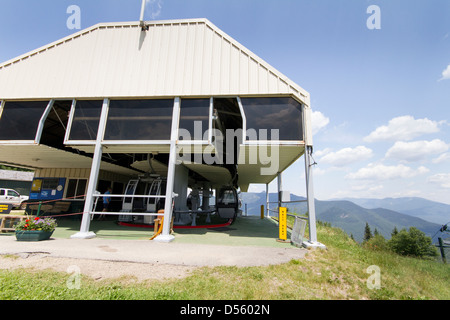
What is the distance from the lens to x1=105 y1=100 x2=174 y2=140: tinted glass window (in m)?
8.02

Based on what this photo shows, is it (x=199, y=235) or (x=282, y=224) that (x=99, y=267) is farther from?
(x=282, y=224)

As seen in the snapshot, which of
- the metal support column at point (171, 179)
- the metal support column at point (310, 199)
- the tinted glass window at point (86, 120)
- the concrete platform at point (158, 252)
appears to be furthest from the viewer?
the tinted glass window at point (86, 120)

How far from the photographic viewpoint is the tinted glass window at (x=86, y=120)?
8.25m

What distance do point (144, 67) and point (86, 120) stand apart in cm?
335

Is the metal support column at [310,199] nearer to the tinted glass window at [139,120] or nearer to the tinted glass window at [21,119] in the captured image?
the tinted glass window at [139,120]

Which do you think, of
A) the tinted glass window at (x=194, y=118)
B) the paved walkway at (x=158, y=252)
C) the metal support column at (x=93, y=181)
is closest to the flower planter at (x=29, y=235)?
the paved walkway at (x=158, y=252)

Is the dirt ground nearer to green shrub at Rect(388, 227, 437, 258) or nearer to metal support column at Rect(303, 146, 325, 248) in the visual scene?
metal support column at Rect(303, 146, 325, 248)

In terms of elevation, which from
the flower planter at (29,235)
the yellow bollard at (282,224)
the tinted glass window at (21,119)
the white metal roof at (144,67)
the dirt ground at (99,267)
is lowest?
the dirt ground at (99,267)

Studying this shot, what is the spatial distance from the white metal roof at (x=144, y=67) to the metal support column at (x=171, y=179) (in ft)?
3.23

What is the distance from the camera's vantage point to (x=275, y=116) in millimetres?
7922

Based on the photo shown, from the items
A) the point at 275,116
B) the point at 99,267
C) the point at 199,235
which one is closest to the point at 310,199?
the point at 275,116

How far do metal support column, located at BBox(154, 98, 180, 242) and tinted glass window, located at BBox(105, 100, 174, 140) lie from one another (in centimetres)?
28

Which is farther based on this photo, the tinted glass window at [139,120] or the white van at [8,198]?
the white van at [8,198]
